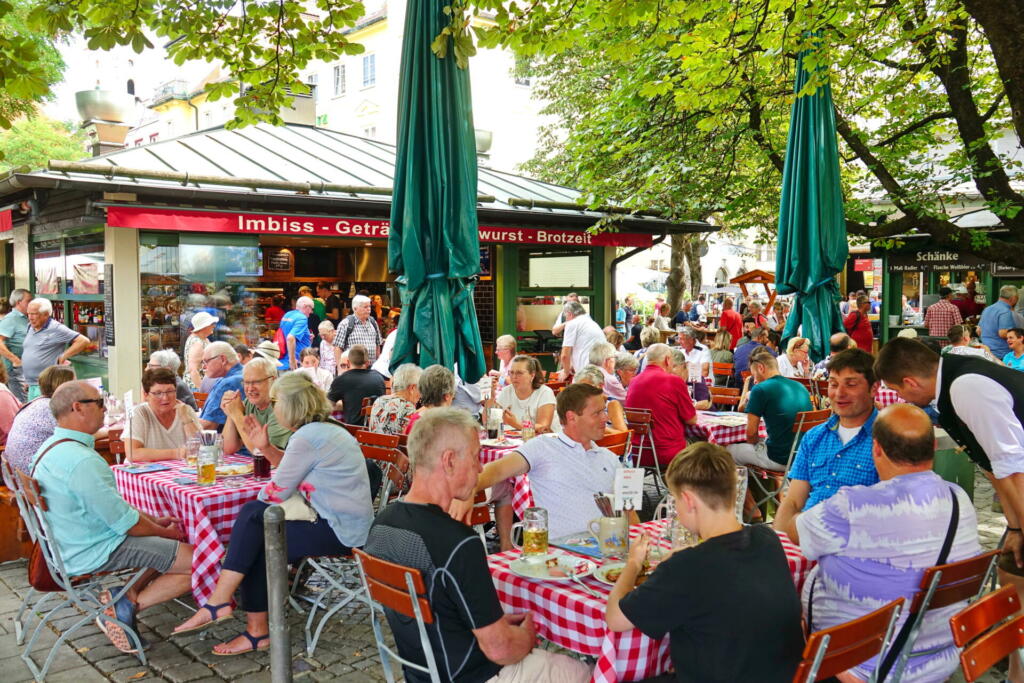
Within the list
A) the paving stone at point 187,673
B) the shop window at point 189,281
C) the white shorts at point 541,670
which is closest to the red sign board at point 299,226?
the shop window at point 189,281

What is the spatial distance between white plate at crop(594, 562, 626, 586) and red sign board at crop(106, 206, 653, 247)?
6.18 meters

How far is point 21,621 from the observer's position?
16.3 feet

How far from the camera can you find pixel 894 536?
2994 mm

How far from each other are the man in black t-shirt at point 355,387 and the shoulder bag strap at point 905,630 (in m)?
5.59

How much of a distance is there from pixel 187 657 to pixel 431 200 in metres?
3.19

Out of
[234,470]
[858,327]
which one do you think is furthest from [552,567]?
[858,327]

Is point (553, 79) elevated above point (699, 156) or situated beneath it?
elevated above

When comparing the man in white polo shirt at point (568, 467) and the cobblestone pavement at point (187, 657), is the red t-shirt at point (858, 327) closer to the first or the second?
the cobblestone pavement at point (187, 657)

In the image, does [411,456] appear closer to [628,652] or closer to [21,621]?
[628,652]

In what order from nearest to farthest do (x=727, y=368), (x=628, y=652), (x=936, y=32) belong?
(x=628, y=652), (x=936, y=32), (x=727, y=368)

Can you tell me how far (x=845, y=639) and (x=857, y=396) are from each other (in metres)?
1.98

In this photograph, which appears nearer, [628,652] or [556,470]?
[628,652]

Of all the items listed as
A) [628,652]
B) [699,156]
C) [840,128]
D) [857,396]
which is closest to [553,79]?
[699,156]

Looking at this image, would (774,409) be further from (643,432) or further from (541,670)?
(541,670)
